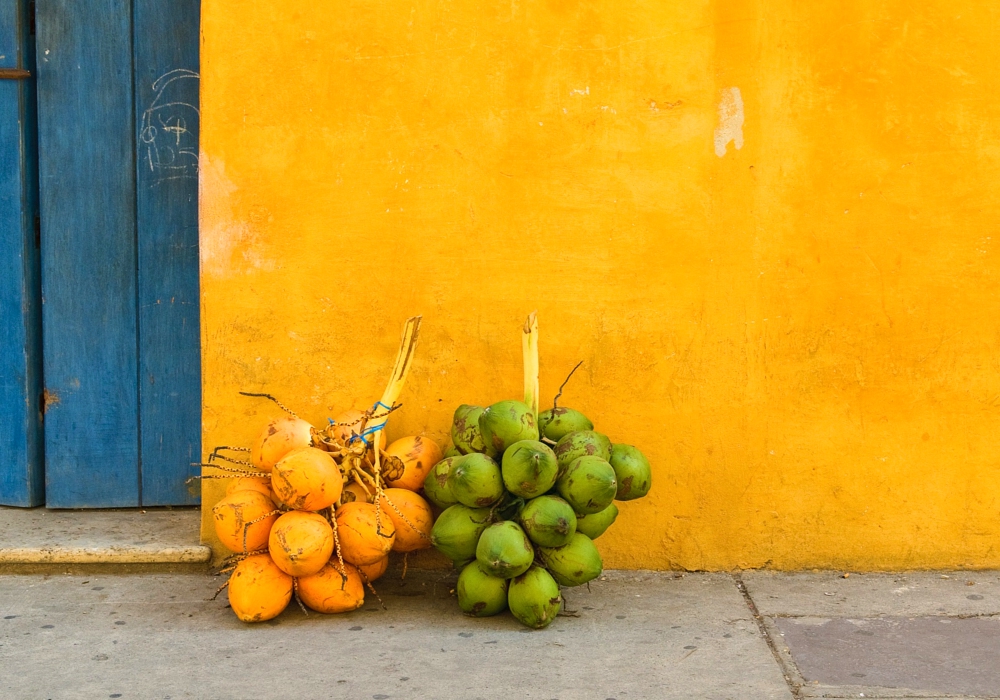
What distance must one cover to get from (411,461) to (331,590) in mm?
563

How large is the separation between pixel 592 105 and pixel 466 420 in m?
1.31

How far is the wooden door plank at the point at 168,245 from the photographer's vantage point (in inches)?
174

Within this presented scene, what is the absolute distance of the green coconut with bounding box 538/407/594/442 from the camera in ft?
12.7

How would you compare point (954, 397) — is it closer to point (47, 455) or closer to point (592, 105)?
point (592, 105)

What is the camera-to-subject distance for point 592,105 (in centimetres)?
407

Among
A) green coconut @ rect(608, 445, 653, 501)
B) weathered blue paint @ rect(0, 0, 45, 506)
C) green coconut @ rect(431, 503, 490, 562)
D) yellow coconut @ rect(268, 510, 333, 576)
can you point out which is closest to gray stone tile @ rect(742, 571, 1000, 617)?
green coconut @ rect(608, 445, 653, 501)

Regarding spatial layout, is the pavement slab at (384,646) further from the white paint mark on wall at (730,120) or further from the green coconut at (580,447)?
the white paint mark on wall at (730,120)

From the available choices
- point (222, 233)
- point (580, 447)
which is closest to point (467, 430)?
point (580, 447)

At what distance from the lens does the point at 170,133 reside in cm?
448

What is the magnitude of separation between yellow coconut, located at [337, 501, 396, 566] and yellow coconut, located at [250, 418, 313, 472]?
296mm

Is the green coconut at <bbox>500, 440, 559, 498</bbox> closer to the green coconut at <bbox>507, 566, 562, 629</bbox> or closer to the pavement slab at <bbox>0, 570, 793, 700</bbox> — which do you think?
the green coconut at <bbox>507, 566, 562, 629</bbox>

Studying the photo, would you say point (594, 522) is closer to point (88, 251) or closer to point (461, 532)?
point (461, 532)

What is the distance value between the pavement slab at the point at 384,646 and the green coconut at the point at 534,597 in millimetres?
63

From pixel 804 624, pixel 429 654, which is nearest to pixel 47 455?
pixel 429 654
